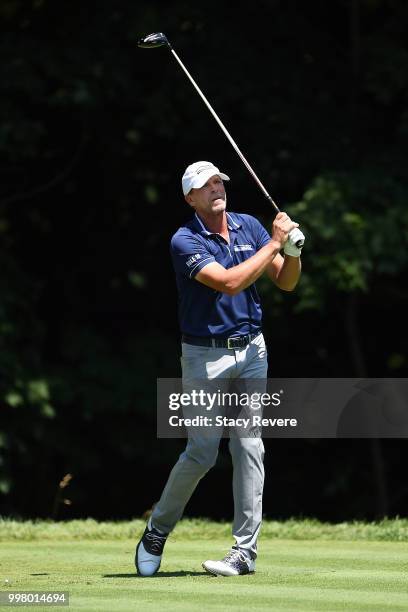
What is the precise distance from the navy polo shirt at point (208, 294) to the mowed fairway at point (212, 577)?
44.4 inches

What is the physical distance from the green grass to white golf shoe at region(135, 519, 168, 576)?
7cm

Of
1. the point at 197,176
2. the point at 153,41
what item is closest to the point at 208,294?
the point at 197,176

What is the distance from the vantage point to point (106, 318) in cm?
1648

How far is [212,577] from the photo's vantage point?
6.27 m

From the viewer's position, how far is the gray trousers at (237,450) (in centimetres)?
636

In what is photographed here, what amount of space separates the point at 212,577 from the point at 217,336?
42.4 inches

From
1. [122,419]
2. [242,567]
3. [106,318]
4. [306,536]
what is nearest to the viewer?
[242,567]

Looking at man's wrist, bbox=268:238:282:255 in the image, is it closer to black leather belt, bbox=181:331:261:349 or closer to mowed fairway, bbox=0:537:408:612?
black leather belt, bbox=181:331:261:349

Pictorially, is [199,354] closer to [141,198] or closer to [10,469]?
[10,469]

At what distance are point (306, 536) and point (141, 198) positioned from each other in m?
8.43

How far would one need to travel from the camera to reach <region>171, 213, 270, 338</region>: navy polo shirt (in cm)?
634

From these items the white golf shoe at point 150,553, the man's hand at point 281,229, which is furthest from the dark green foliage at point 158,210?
the white golf shoe at point 150,553

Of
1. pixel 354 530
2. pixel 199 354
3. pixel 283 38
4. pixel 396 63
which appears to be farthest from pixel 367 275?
pixel 199 354

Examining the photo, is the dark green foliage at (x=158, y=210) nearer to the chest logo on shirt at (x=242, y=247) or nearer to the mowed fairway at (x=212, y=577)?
the mowed fairway at (x=212, y=577)
